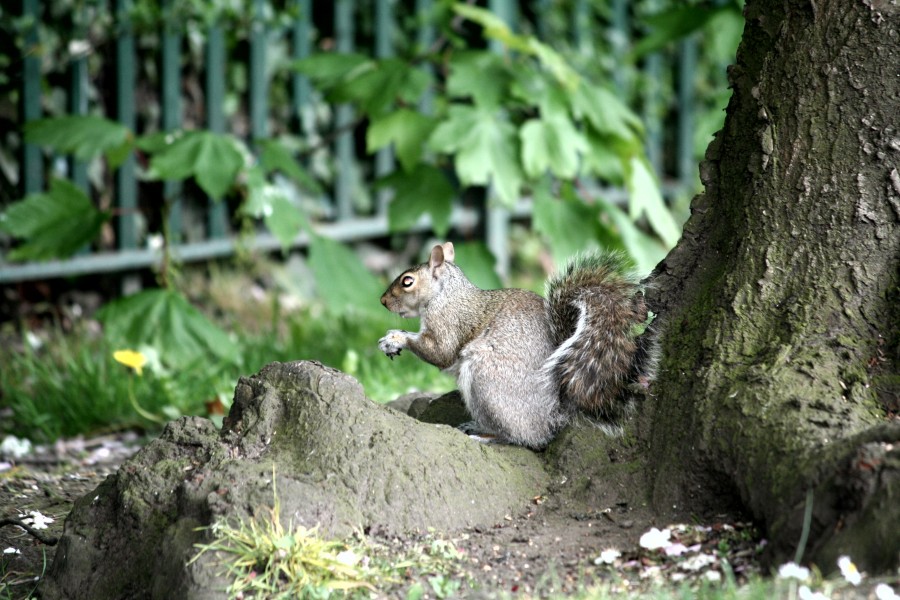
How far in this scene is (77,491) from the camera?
2887mm

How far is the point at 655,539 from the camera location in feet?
6.73

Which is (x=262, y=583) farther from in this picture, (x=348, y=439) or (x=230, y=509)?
(x=348, y=439)

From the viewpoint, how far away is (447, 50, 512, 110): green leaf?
401 cm

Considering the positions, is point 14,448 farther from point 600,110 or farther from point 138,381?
point 600,110

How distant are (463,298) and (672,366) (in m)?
0.69

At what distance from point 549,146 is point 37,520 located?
2.17 meters

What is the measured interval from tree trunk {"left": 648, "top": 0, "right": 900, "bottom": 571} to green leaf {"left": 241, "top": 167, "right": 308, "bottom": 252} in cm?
187

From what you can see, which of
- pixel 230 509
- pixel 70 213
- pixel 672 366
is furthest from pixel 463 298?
pixel 70 213

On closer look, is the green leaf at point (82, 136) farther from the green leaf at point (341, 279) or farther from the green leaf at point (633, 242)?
the green leaf at point (633, 242)

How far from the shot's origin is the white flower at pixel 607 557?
79.6 inches

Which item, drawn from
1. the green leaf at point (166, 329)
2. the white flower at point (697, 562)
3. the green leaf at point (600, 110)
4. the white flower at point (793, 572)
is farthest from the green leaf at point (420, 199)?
the white flower at point (793, 572)

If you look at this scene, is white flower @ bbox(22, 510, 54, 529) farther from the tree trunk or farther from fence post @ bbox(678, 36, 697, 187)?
fence post @ bbox(678, 36, 697, 187)

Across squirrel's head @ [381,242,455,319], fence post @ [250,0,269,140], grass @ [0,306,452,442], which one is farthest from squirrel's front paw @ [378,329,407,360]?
fence post @ [250,0,269,140]

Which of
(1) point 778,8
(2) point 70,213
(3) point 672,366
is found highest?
(1) point 778,8
